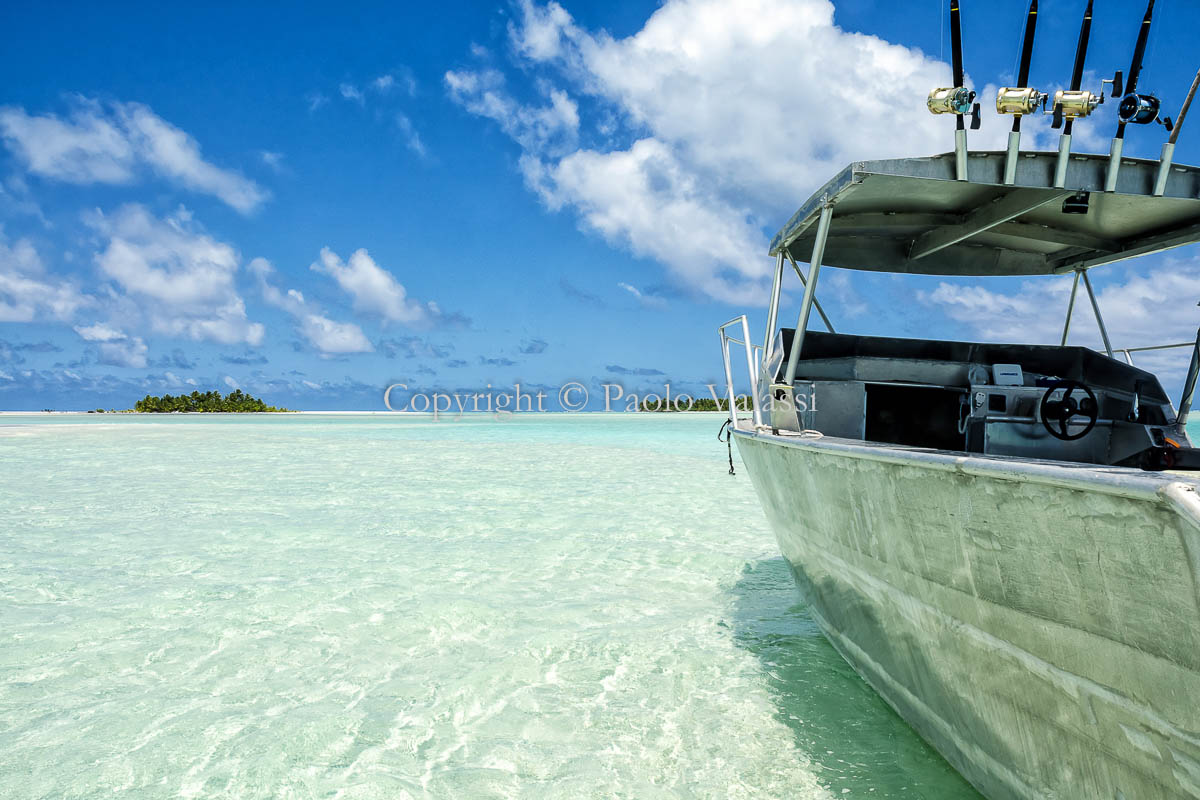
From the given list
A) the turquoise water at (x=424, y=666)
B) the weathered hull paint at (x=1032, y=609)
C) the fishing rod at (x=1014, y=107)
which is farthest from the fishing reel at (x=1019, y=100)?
the turquoise water at (x=424, y=666)

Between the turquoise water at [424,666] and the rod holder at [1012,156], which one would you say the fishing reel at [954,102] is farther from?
the turquoise water at [424,666]

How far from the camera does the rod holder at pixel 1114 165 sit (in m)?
3.58

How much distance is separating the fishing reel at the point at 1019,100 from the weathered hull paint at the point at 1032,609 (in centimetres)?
188

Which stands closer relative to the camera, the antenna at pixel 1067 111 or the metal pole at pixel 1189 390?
the antenna at pixel 1067 111

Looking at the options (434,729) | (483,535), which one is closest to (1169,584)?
(434,729)

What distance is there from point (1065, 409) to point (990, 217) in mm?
1188

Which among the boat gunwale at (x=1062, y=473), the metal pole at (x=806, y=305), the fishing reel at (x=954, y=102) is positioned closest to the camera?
the boat gunwale at (x=1062, y=473)

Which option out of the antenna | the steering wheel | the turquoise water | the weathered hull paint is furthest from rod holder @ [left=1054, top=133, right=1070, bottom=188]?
the turquoise water

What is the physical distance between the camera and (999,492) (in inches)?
79.7

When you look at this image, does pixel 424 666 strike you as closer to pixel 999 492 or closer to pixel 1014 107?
pixel 999 492

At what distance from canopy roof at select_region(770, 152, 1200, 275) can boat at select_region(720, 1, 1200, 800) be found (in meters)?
0.02

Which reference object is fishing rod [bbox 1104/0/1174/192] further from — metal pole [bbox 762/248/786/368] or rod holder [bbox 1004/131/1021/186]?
metal pole [bbox 762/248/786/368]

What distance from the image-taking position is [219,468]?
48.6 feet

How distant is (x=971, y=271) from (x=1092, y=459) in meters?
1.86
